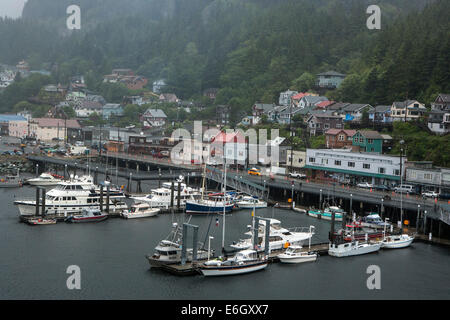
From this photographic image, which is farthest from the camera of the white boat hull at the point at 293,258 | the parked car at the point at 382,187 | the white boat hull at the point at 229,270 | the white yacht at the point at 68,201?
the parked car at the point at 382,187

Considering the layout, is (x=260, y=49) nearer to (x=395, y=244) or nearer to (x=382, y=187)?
(x=382, y=187)

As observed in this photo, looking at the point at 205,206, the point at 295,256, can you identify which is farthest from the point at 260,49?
the point at 295,256

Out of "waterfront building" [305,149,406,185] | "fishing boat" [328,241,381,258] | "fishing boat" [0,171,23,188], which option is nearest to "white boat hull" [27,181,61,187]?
"fishing boat" [0,171,23,188]

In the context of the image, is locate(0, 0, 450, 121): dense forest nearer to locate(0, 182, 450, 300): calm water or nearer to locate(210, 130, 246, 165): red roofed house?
locate(210, 130, 246, 165): red roofed house

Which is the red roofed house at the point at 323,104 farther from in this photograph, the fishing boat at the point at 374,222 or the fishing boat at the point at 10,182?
the fishing boat at the point at 10,182

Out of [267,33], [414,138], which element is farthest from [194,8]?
[414,138]

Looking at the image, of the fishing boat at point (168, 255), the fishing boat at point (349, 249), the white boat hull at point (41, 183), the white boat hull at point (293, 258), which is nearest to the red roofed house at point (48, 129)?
the white boat hull at point (41, 183)
